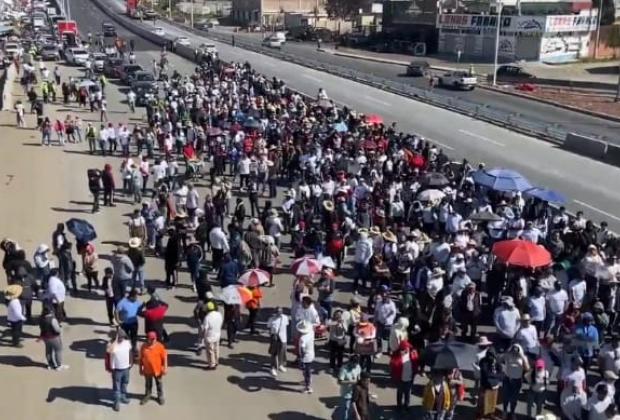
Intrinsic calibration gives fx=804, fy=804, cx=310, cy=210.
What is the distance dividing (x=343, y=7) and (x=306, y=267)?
94.9 m

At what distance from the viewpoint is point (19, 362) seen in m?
12.9

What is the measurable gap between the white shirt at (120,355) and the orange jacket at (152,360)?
0.73 feet

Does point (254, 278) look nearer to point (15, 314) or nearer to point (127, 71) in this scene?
point (15, 314)

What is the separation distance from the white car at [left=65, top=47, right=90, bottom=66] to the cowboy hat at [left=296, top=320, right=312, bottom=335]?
156ft

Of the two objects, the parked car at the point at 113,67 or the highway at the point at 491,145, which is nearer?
the highway at the point at 491,145

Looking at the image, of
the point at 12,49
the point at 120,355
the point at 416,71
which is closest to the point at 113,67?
the point at 12,49

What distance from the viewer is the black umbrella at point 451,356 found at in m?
10.4

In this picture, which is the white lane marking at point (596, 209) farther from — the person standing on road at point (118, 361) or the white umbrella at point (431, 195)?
the person standing on road at point (118, 361)

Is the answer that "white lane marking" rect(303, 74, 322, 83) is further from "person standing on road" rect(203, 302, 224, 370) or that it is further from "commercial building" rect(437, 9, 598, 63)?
"person standing on road" rect(203, 302, 224, 370)

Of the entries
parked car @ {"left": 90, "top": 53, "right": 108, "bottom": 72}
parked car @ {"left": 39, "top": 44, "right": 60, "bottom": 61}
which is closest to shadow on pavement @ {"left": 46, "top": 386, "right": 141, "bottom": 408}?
parked car @ {"left": 90, "top": 53, "right": 108, "bottom": 72}

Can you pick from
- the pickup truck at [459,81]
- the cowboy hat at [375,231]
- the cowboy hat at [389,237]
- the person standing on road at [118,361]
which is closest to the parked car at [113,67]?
the pickup truck at [459,81]

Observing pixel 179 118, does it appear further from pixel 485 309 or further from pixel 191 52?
pixel 191 52

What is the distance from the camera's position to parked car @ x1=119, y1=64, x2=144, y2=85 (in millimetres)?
46253

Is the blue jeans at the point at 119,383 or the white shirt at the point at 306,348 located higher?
the white shirt at the point at 306,348
